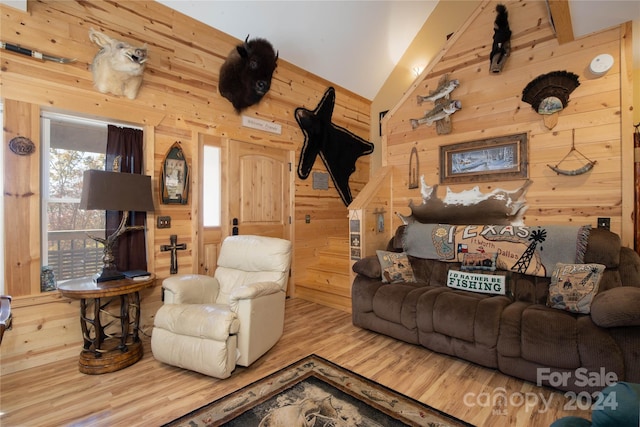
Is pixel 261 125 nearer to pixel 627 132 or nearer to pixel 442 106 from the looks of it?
pixel 442 106

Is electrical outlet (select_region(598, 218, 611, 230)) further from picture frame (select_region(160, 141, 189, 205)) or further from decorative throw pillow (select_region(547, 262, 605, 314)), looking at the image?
picture frame (select_region(160, 141, 189, 205))

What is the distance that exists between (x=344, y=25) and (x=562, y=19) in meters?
2.60

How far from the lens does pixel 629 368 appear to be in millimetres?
1836

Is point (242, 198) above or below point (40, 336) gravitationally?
above

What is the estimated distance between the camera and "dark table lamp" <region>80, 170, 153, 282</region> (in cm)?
224

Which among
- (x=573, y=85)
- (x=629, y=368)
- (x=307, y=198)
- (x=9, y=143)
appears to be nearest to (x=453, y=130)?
(x=573, y=85)

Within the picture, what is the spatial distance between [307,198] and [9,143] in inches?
126

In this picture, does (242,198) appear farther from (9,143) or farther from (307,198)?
(9,143)

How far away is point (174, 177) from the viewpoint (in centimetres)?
316

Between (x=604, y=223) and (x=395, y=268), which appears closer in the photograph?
(x=604, y=223)

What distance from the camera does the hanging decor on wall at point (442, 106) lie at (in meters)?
3.49

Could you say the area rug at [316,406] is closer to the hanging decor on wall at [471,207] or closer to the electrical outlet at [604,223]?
the hanging decor on wall at [471,207]

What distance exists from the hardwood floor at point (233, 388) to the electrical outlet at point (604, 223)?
1.57 meters

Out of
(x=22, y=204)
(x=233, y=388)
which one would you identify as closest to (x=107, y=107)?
(x=22, y=204)
